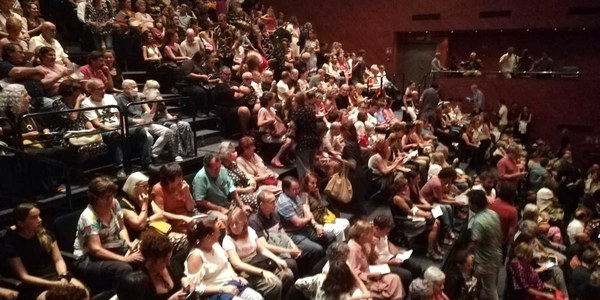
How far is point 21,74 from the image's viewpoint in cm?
488

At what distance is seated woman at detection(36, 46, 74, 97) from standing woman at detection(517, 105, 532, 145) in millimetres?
12042

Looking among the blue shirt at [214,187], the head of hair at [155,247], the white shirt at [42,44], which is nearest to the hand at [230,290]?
the head of hair at [155,247]

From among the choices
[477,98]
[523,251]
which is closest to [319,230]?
[523,251]

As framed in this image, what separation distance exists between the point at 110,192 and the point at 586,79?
13545 mm

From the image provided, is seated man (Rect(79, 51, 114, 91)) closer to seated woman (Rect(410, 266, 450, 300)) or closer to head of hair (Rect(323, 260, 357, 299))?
head of hair (Rect(323, 260, 357, 299))

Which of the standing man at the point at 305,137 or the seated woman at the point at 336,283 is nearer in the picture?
the seated woman at the point at 336,283

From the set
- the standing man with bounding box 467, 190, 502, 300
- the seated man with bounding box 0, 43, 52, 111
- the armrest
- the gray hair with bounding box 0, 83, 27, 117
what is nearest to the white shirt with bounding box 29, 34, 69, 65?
the seated man with bounding box 0, 43, 52, 111

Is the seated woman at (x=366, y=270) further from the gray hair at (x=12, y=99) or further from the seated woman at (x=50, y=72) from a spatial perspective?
the seated woman at (x=50, y=72)

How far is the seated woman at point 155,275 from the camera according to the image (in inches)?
132

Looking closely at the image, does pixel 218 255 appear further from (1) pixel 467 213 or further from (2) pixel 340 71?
(2) pixel 340 71

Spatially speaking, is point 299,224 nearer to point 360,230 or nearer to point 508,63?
point 360,230

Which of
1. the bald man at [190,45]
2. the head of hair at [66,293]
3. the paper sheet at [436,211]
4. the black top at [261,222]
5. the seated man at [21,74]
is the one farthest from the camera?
the bald man at [190,45]

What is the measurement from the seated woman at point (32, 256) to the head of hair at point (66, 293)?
1.46 ft

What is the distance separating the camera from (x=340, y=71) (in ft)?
38.4
